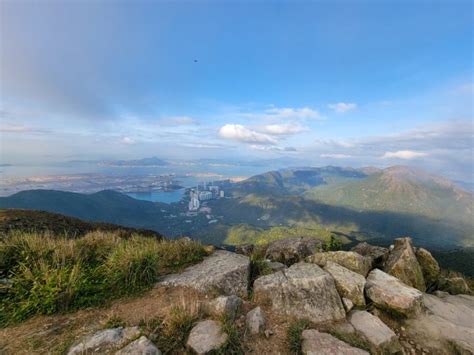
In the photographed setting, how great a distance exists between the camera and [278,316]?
256 inches

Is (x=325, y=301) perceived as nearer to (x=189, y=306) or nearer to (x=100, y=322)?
(x=189, y=306)

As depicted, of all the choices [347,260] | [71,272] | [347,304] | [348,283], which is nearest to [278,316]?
[347,304]

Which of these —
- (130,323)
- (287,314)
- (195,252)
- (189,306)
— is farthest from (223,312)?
(195,252)

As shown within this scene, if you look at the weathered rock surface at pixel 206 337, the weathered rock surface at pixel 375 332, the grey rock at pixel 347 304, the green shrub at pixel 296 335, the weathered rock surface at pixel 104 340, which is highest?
the weathered rock surface at pixel 104 340

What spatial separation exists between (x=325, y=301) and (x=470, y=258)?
309ft

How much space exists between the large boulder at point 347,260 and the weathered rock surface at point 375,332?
217cm

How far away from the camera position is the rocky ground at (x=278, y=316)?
5141 millimetres

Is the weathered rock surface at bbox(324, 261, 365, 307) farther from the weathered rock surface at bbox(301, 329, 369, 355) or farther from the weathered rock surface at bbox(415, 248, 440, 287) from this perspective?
the weathered rock surface at bbox(415, 248, 440, 287)

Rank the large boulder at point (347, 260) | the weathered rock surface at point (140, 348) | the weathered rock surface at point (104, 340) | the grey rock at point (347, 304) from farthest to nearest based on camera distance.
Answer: the large boulder at point (347, 260)
the grey rock at point (347, 304)
the weathered rock surface at point (104, 340)
the weathered rock surface at point (140, 348)

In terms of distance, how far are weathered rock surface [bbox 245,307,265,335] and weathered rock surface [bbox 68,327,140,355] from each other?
259cm

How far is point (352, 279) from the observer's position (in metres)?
7.75

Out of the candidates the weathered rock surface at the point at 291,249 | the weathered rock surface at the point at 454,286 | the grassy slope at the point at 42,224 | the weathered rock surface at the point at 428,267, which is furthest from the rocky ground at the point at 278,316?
the grassy slope at the point at 42,224

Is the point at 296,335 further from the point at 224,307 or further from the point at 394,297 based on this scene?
the point at 394,297

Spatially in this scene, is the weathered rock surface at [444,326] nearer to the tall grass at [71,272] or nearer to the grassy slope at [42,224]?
the tall grass at [71,272]
